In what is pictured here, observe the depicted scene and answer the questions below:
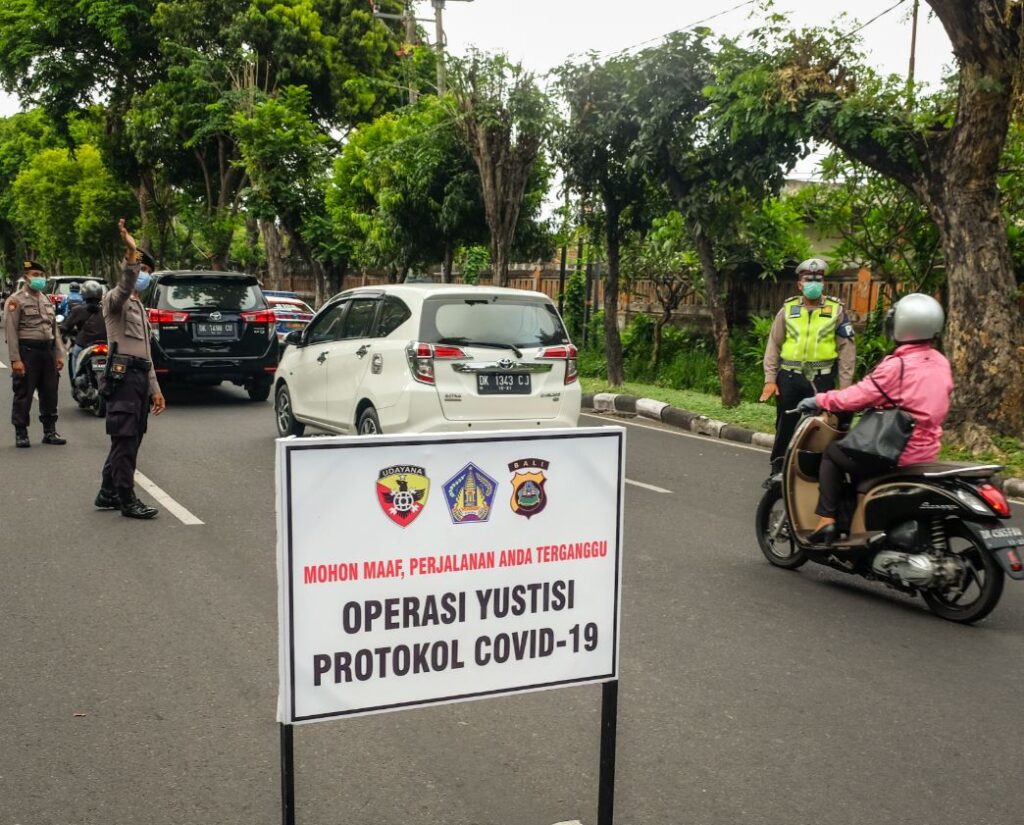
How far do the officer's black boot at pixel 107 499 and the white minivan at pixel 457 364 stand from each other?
7.48 feet

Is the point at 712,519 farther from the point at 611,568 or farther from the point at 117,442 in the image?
the point at 611,568

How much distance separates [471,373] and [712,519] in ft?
7.57

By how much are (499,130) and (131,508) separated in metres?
12.8

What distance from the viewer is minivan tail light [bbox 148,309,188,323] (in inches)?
609

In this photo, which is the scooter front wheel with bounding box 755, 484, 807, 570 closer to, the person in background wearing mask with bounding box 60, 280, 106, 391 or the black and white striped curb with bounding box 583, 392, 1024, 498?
→ the black and white striped curb with bounding box 583, 392, 1024, 498

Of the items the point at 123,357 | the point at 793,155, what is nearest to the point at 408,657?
the point at 123,357

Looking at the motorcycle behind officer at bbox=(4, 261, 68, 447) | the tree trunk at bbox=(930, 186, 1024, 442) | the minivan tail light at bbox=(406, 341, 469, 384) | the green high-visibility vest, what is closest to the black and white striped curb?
the tree trunk at bbox=(930, 186, 1024, 442)

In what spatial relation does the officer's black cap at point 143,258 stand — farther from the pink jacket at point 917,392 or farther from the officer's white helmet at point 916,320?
the officer's white helmet at point 916,320

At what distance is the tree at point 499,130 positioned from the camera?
1925 cm

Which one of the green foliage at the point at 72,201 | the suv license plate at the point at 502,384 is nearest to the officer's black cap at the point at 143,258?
the suv license plate at the point at 502,384

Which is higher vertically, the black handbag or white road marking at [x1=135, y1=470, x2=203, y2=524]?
the black handbag

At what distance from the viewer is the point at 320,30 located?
34156mm

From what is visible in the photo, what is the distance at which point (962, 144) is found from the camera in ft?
38.4

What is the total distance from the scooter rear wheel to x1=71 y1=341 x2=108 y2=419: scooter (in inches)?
414
